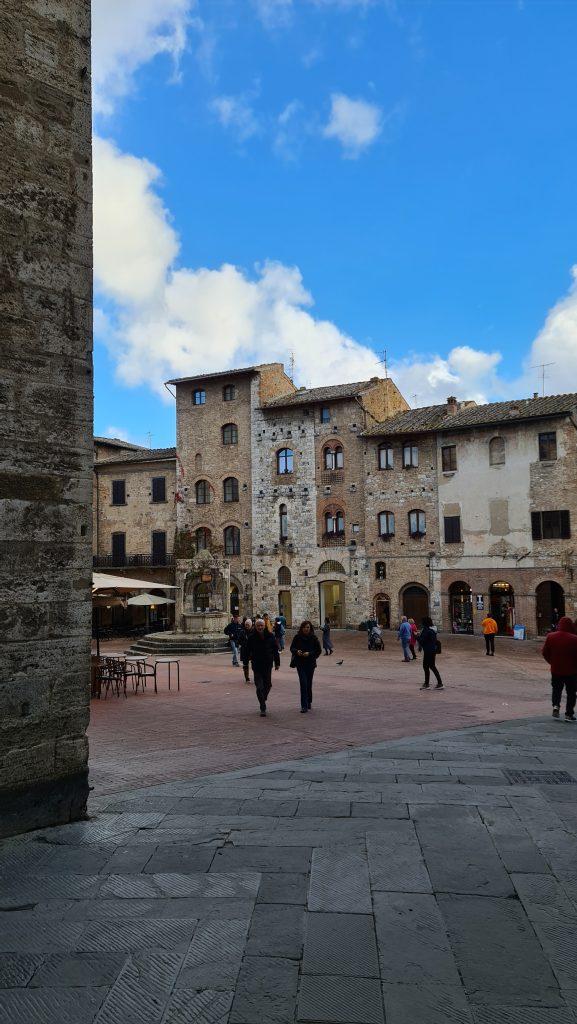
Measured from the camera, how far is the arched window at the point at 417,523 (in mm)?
33938

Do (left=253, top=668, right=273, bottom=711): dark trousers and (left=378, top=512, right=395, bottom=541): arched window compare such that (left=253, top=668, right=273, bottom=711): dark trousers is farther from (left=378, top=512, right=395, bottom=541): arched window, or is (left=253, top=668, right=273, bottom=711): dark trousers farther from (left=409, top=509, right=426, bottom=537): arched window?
(left=378, top=512, right=395, bottom=541): arched window

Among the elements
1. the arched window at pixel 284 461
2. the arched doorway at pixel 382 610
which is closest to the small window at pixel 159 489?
the arched window at pixel 284 461

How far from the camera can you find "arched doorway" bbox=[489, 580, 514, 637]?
103 ft

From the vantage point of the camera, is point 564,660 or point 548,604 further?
point 548,604

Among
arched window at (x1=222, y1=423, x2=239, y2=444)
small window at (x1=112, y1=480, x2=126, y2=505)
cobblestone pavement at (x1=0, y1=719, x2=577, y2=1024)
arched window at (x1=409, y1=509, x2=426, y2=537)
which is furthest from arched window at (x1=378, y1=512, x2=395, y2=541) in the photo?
cobblestone pavement at (x1=0, y1=719, x2=577, y2=1024)

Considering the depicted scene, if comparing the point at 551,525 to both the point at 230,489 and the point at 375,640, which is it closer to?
the point at 375,640

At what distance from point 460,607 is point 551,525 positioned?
559 centimetres

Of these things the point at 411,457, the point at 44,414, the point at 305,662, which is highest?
the point at 411,457

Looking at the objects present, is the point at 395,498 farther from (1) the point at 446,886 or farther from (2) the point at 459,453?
(1) the point at 446,886

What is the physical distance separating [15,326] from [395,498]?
2980 centimetres

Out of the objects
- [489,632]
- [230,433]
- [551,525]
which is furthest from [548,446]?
[230,433]

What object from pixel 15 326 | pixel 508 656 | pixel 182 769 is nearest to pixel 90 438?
pixel 15 326

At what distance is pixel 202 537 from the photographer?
39531 mm

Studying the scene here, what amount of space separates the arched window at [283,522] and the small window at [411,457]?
22.5ft
